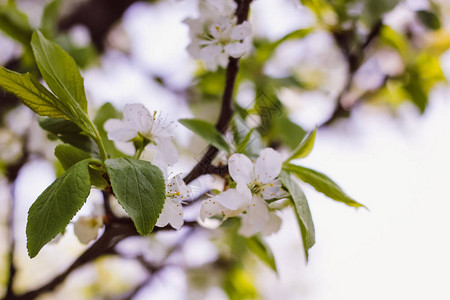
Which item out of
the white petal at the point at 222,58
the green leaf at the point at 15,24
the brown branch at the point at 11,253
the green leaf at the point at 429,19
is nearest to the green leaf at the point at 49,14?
the green leaf at the point at 15,24

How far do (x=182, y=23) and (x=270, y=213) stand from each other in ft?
0.86

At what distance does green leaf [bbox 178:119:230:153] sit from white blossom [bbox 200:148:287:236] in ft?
0.17

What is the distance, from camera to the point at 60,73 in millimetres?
420

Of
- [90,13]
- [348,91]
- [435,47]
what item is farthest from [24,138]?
[435,47]

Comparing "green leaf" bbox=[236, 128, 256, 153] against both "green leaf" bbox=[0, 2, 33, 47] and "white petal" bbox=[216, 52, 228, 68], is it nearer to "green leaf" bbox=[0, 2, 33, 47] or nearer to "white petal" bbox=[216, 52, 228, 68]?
"white petal" bbox=[216, 52, 228, 68]

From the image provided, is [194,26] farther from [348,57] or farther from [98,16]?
[98,16]

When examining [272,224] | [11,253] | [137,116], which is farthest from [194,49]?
[11,253]

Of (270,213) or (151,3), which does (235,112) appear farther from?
(151,3)

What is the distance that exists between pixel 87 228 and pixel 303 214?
0.25 metres

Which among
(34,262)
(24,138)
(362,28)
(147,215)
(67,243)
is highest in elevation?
(147,215)

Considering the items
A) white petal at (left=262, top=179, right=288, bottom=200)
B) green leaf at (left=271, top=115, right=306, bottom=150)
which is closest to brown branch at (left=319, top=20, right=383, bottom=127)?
green leaf at (left=271, top=115, right=306, bottom=150)

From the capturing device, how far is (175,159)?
0.45 m

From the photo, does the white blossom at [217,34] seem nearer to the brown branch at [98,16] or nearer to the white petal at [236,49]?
the white petal at [236,49]

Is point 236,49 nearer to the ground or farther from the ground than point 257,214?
farther from the ground
